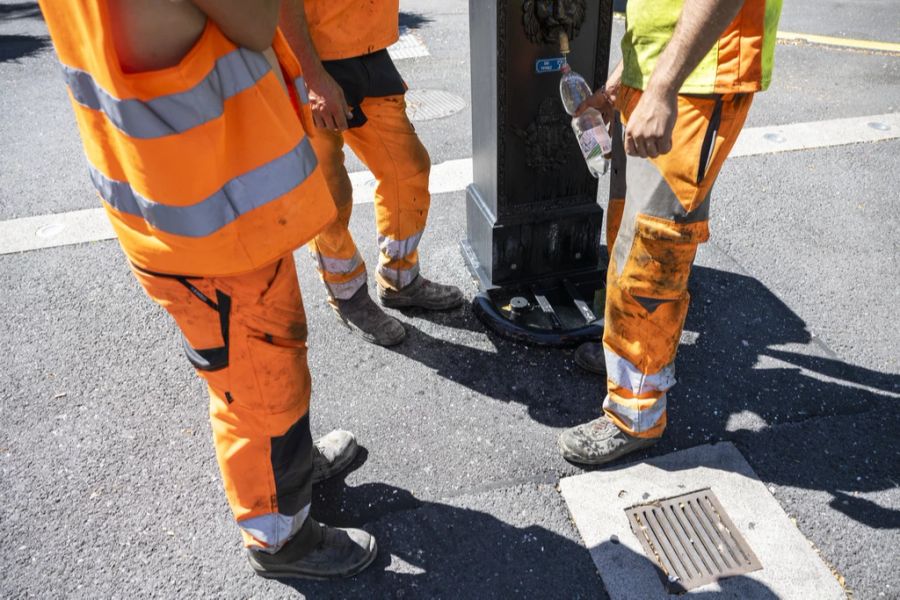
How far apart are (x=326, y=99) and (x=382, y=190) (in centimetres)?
57

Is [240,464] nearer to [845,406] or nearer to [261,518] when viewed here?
[261,518]

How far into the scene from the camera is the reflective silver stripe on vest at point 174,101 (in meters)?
1.33

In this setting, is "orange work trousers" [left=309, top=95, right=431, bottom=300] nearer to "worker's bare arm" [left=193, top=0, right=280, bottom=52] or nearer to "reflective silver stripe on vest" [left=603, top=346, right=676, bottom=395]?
"reflective silver stripe on vest" [left=603, top=346, right=676, bottom=395]

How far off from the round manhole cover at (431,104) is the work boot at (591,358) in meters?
3.18

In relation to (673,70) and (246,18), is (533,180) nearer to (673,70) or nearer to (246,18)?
(673,70)

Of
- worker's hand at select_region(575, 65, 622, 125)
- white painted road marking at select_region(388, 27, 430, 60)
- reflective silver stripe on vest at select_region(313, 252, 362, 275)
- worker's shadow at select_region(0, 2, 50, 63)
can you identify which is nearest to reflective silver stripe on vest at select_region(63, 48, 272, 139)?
worker's hand at select_region(575, 65, 622, 125)

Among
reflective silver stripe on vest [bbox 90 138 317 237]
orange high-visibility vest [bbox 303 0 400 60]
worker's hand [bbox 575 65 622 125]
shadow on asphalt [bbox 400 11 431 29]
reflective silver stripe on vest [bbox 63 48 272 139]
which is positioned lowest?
shadow on asphalt [bbox 400 11 431 29]

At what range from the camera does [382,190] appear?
2988mm

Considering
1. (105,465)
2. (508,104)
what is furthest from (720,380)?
(105,465)

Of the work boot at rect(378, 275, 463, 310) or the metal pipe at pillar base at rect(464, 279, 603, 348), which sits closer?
the metal pipe at pillar base at rect(464, 279, 603, 348)

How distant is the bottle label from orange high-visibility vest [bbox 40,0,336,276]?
4.00ft

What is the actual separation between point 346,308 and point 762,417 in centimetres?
184

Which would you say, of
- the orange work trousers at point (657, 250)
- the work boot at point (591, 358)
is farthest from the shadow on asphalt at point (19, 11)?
the orange work trousers at point (657, 250)

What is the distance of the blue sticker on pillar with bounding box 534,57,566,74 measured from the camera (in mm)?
2771
